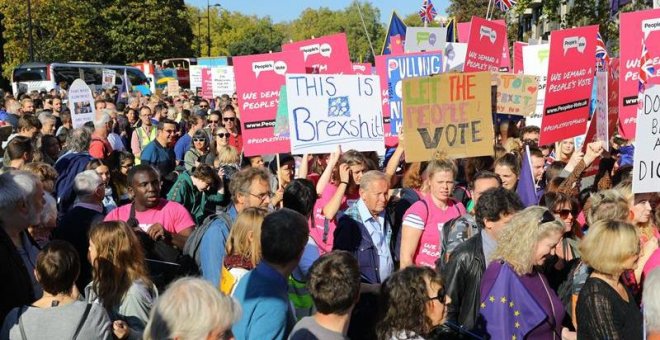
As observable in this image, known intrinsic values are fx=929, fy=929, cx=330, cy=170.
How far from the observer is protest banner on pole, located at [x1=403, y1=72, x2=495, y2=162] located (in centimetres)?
779

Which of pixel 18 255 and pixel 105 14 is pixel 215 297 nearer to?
pixel 18 255

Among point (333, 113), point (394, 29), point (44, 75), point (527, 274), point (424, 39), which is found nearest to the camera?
point (527, 274)

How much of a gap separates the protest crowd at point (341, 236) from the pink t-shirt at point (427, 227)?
14mm

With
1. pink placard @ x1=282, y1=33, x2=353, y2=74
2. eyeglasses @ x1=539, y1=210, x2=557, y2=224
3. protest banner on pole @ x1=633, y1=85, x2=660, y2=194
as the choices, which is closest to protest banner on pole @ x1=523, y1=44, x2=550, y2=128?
pink placard @ x1=282, y1=33, x2=353, y2=74

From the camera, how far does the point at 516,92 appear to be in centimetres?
1220

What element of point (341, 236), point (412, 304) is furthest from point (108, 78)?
point (412, 304)

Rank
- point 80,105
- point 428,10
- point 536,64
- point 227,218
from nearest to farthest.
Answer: point 227,218, point 536,64, point 80,105, point 428,10

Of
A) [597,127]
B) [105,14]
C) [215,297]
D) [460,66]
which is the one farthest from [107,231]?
[105,14]

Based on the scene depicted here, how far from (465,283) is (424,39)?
11660 mm

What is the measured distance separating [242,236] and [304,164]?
2942 mm

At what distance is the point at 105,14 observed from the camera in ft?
231

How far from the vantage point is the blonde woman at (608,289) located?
4.58 metres

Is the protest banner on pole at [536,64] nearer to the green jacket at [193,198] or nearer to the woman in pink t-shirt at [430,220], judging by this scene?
the green jacket at [193,198]

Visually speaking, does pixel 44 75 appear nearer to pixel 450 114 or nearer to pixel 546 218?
pixel 450 114
